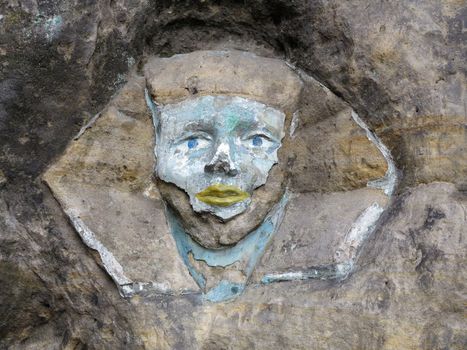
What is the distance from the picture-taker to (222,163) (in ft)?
8.77

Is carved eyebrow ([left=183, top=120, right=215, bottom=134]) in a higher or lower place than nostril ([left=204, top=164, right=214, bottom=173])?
higher

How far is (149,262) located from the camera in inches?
105

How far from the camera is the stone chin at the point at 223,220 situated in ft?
8.92

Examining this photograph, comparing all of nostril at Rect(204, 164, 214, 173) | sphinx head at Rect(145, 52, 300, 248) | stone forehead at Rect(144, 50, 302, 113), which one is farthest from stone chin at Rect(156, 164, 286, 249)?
stone forehead at Rect(144, 50, 302, 113)

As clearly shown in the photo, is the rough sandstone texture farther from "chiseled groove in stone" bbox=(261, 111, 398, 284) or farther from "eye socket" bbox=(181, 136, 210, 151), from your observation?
"eye socket" bbox=(181, 136, 210, 151)

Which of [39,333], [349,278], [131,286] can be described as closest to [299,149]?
[349,278]

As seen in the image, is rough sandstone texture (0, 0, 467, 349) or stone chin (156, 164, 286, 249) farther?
stone chin (156, 164, 286, 249)

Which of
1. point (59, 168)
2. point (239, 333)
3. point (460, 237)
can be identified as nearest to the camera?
point (460, 237)

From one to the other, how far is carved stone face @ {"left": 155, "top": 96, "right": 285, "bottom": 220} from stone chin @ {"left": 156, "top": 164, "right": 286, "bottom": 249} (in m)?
0.02

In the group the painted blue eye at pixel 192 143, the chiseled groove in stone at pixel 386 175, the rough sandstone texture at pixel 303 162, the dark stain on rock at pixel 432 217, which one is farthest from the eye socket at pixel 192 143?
the dark stain on rock at pixel 432 217

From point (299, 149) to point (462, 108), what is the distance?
568 millimetres

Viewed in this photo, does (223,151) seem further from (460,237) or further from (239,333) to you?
(460,237)

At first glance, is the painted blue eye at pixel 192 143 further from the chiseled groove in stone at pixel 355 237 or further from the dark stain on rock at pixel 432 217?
the dark stain on rock at pixel 432 217

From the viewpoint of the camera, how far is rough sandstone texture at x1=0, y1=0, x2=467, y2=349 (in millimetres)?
2430
